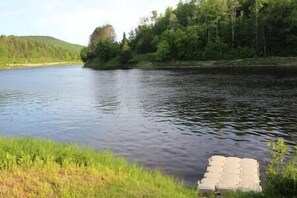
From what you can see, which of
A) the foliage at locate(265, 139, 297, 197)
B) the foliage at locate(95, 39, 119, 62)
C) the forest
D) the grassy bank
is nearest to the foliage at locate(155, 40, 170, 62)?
the forest

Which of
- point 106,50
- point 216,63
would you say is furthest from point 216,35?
point 106,50

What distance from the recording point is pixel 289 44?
112688 millimetres

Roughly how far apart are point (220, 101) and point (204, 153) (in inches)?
915

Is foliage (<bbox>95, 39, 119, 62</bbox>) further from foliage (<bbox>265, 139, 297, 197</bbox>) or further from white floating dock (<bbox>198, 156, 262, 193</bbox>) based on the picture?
foliage (<bbox>265, 139, 297, 197</bbox>)

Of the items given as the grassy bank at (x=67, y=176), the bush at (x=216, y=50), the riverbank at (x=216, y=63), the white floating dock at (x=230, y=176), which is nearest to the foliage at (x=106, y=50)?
the riverbank at (x=216, y=63)

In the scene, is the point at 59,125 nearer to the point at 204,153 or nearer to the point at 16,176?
the point at 204,153

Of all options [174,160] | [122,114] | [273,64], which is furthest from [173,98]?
[273,64]

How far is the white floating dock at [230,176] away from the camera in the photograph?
15.9m

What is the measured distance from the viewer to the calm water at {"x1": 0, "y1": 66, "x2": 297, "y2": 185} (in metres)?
24.8

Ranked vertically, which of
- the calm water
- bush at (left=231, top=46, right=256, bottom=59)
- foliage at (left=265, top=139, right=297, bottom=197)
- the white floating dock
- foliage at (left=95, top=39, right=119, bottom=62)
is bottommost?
the calm water

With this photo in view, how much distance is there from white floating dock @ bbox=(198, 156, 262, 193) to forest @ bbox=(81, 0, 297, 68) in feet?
320

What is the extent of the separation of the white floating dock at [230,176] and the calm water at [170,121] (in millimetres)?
1438

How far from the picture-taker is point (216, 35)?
423ft

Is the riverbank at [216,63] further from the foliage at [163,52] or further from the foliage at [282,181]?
the foliage at [282,181]
